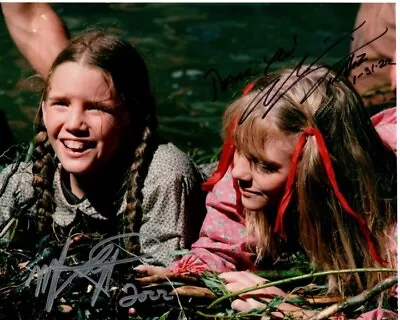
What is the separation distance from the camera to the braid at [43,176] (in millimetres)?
2701

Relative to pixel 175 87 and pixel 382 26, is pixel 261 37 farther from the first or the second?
pixel 382 26

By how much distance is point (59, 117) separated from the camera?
254cm

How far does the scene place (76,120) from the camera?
2.50 meters

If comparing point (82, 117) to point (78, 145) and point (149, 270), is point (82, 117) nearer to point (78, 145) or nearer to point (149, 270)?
point (78, 145)

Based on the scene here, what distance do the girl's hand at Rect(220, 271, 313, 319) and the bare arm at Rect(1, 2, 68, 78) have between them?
58.9 inches

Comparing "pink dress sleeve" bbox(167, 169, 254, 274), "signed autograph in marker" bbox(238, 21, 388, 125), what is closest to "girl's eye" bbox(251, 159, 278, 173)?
"signed autograph in marker" bbox(238, 21, 388, 125)

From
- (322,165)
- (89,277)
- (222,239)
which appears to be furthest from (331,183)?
(89,277)

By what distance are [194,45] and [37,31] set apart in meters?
2.09

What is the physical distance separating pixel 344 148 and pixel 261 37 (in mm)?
3365

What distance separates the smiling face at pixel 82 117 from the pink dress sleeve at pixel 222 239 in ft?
1.18

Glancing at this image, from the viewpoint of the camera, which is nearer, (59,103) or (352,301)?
(352,301)

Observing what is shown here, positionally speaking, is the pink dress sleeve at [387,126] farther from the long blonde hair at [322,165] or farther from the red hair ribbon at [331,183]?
the red hair ribbon at [331,183]

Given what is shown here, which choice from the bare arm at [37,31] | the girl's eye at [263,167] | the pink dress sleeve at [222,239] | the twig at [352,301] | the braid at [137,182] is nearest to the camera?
the twig at [352,301]

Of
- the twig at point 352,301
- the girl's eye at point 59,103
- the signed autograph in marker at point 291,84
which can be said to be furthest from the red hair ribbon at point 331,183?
the girl's eye at point 59,103
